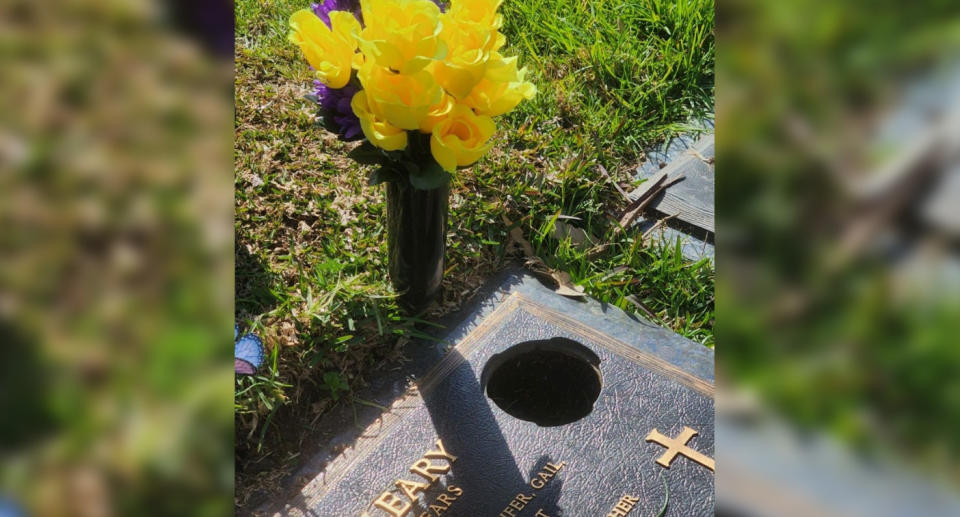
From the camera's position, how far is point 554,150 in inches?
112

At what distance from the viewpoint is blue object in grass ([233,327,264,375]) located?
5.98 ft

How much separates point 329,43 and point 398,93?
0.20 meters

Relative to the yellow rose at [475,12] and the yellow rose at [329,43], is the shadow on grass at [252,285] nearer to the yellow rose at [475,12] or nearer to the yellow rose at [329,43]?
the yellow rose at [329,43]

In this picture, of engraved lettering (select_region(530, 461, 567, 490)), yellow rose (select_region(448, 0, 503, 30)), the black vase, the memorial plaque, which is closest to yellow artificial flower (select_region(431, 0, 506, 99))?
yellow rose (select_region(448, 0, 503, 30))

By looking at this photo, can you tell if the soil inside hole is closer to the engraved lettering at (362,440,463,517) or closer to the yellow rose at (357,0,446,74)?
the engraved lettering at (362,440,463,517)

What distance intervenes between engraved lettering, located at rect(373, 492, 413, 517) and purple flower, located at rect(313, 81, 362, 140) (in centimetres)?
79

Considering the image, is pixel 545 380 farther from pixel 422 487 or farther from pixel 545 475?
pixel 422 487
